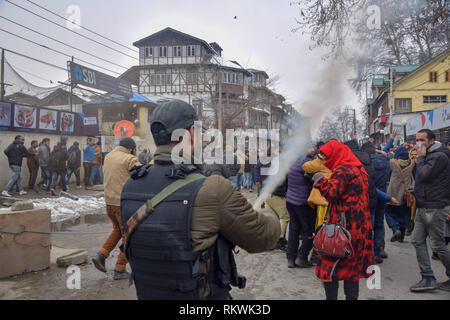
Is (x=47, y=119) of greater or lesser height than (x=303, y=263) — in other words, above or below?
above

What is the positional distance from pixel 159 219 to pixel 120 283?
3.34 m

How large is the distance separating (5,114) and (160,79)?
28532 mm

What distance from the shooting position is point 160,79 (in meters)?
40.3

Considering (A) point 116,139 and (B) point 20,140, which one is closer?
(B) point 20,140

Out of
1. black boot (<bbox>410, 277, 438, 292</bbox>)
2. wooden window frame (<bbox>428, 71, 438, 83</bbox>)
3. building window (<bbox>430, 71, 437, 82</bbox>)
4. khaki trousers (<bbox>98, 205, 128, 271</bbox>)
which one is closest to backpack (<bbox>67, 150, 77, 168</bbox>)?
khaki trousers (<bbox>98, 205, 128, 271</bbox>)

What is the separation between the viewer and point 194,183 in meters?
1.74

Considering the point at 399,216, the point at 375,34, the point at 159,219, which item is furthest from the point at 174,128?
the point at 375,34

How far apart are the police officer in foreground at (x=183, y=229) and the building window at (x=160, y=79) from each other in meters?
39.7

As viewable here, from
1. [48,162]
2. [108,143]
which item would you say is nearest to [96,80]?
[108,143]

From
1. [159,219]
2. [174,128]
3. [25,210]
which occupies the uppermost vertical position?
[174,128]

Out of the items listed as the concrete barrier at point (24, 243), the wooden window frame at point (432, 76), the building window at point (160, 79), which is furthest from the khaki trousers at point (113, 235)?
the building window at point (160, 79)

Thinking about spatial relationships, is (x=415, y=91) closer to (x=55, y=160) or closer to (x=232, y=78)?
(x=232, y=78)

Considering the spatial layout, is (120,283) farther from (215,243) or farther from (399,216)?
(399,216)

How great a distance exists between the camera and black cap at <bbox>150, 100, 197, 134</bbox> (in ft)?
6.40
